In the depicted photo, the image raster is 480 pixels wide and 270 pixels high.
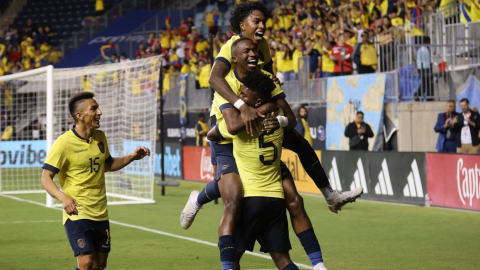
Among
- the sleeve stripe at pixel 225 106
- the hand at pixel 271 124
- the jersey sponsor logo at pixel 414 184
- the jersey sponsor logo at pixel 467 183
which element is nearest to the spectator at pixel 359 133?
the jersey sponsor logo at pixel 414 184

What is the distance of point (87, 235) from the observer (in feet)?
25.3

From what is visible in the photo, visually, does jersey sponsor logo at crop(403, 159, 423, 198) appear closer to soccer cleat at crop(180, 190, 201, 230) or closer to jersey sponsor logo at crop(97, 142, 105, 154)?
soccer cleat at crop(180, 190, 201, 230)

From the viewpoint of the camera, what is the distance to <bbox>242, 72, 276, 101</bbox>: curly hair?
6.98m

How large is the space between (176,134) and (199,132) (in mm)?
3760

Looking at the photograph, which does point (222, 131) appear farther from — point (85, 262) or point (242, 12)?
point (85, 262)

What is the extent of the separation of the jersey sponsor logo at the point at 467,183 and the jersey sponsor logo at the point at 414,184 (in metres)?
1.20

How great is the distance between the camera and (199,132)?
27.4m

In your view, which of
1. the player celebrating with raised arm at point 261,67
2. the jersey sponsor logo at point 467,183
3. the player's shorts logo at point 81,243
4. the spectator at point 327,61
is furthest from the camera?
the spectator at point 327,61

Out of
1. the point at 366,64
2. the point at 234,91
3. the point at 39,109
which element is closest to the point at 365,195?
the point at 366,64

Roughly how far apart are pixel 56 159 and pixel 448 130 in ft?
43.0

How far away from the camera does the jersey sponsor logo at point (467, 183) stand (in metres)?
15.7

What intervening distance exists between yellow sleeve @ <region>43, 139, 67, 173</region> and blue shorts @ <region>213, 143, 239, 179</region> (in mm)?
1368

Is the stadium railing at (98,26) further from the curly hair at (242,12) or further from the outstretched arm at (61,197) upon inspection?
the outstretched arm at (61,197)

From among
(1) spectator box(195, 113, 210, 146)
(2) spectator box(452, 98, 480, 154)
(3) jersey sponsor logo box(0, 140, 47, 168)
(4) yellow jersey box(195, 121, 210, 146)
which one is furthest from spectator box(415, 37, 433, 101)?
(3) jersey sponsor logo box(0, 140, 47, 168)
